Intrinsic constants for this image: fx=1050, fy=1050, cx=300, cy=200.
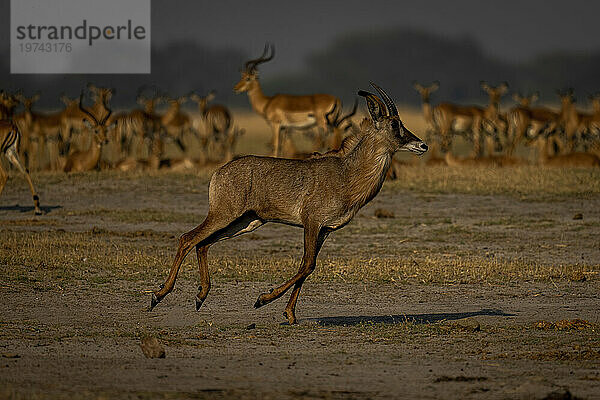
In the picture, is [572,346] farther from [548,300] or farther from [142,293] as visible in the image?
[142,293]

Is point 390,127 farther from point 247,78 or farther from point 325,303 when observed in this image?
point 247,78

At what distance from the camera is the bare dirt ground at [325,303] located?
7422mm

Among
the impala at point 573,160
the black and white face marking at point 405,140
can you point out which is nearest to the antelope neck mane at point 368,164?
the black and white face marking at point 405,140

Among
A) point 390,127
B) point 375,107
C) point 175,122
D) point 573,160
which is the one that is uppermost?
point 175,122

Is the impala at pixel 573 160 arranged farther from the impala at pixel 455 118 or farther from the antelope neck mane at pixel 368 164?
the antelope neck mane at pixel 368 164

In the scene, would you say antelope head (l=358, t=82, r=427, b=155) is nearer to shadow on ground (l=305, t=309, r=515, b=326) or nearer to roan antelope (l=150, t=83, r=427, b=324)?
roan antelope (l=150, t=83, r=427, b=324)

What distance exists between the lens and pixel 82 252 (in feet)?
49.1

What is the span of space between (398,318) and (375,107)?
2105 millimetres

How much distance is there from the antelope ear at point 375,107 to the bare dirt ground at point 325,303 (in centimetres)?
200

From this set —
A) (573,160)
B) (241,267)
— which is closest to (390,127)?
(241,267)

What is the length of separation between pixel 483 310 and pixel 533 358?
2831 mm

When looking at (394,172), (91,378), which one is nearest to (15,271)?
(91,378)

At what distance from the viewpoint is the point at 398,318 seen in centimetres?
1045

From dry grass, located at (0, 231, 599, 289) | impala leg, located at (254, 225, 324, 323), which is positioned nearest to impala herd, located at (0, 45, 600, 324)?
impala leg, located at (254, 225, 324, 323)
